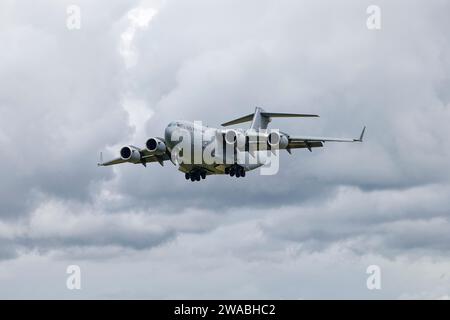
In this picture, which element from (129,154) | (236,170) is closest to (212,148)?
(236,170)

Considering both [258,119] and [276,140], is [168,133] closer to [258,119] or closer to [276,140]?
[276,140]

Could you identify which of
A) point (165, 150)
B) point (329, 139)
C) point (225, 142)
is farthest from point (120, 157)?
point (329, 139)

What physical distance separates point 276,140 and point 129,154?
1124 centimetres

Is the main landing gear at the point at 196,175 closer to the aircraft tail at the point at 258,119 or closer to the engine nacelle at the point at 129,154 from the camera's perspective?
the engine nacelle at the point at 129,154

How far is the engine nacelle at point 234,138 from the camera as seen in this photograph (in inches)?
2339

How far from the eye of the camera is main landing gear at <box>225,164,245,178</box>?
202 feet

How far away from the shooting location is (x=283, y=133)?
61.0 m

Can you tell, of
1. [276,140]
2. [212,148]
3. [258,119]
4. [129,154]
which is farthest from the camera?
[258,119]

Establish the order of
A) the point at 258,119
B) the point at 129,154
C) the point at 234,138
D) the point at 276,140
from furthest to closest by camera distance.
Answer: the point at 258,119
the point at 129,154
the point at 276,140
the point at 234,138

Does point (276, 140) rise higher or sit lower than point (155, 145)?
higher

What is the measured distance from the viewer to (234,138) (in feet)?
196

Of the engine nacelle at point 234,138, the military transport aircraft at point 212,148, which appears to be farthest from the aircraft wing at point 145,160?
the engine nacelle at point 234,138
